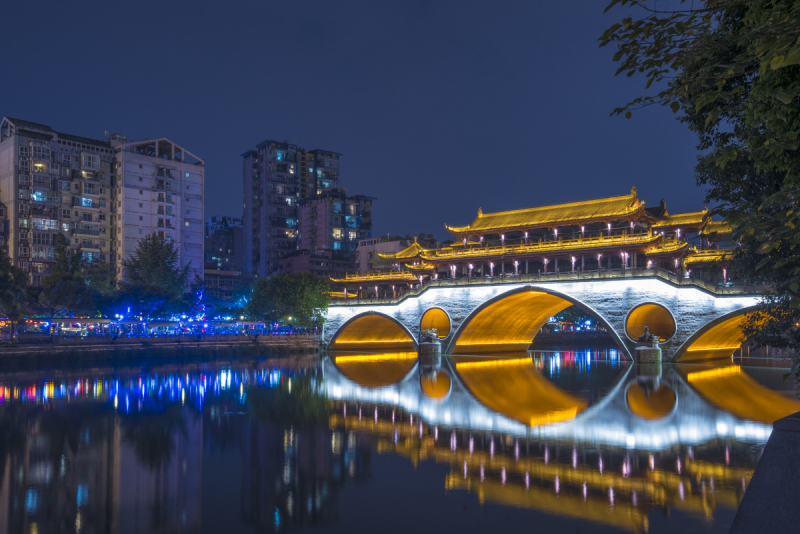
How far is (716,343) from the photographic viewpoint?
39.5 meters

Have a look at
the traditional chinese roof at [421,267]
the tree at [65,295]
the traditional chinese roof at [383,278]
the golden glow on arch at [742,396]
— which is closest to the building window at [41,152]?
the tree at [65,295]

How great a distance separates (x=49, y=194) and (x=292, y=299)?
31.3m

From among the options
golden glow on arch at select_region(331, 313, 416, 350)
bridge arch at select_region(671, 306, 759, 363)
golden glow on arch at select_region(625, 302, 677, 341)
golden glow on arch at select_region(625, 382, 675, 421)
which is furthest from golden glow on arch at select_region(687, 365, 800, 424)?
golden glow on arch at select_region(331, 313, 416, 350)

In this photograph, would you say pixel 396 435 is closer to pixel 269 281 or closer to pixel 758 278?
pixel 758 278

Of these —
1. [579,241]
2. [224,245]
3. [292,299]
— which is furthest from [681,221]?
[224,245]

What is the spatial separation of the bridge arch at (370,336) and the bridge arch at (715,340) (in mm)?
25061

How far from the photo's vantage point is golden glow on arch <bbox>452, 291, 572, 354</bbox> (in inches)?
1793

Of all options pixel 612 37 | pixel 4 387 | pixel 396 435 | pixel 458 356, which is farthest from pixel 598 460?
pixel 458 356

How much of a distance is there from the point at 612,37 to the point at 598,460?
383 inches

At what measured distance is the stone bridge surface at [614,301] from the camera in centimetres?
3422

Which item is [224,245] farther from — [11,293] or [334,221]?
[11,293]

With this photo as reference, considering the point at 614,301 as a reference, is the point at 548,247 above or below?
above

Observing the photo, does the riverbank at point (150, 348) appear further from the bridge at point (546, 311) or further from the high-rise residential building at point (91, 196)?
the high-rise residential building at point (91, 196)

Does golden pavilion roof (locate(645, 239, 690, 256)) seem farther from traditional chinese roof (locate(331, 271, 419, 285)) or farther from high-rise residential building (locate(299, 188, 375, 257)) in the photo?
high-rise residential building (locate(299, 188, 375, 257))
